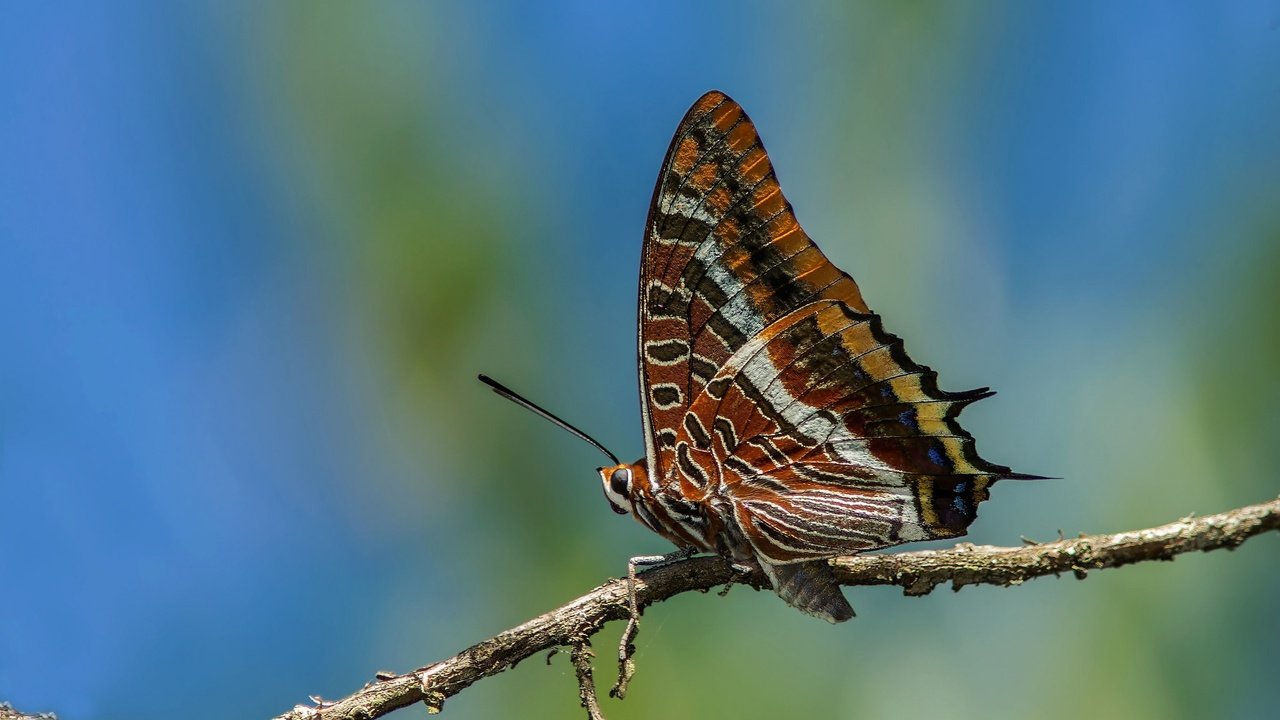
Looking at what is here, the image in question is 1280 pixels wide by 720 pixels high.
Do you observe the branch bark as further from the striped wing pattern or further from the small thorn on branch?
the striped wing pattern

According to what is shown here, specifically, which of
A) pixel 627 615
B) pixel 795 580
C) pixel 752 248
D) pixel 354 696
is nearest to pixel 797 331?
pixel 752 248

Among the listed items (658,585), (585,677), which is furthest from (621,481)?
(585,677)

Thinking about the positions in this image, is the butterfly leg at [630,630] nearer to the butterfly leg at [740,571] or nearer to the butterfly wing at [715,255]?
the butterfly leg at [740,571]

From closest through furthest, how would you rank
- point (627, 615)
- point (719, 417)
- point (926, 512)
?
Result: 1. point (627, 615)
2. point (926, 512)
3. point (719, 417)

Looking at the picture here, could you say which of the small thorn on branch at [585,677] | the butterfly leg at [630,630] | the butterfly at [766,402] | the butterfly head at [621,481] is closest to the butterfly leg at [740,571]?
the butterfly at [766,402]

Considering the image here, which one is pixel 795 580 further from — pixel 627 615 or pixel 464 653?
pixel 464 653

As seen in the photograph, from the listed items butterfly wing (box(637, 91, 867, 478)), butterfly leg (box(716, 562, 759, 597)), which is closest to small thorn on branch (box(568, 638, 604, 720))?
butterfly leg (box(716, 562, 759, 597))
